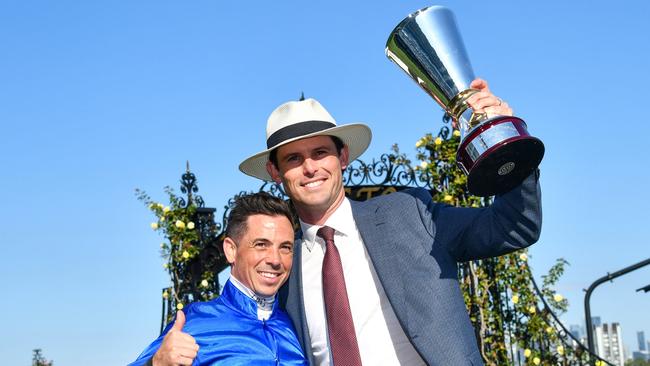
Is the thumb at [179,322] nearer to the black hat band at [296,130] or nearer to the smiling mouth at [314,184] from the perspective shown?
the smiling mouth at [314,184]

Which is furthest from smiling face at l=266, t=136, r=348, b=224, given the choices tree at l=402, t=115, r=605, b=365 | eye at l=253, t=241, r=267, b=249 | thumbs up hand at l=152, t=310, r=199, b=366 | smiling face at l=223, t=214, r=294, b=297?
tree at l=402, t=115, r=605, b=365

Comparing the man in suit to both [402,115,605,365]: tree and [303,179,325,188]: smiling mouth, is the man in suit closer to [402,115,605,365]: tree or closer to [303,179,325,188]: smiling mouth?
[303,179,325,188]: smiling mouth

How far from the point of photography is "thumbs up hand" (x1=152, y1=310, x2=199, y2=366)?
10.6ft

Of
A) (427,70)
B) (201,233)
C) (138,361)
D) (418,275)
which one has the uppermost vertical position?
(201,233)

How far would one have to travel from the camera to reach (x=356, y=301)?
372 centimetres

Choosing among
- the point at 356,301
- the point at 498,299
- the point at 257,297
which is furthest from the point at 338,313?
the point at 498,299

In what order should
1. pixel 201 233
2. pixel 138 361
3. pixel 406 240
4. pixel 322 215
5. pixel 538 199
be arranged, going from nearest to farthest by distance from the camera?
pixel 538 199 → pixel 138 361 → pixel 406 240 → pixel 322 215 → pixel 201 233

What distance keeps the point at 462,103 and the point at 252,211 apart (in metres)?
1.19

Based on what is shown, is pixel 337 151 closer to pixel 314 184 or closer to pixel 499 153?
pixel 314 184

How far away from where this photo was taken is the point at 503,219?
3361 mm

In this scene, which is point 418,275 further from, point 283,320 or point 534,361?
point 534,361

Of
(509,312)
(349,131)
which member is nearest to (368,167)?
(509,312)

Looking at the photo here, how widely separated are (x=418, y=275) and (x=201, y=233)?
5.75 m

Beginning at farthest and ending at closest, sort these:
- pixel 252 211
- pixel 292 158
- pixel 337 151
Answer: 1. pixel 337 151
2. pixel 292 158
3. pixel 252 211
